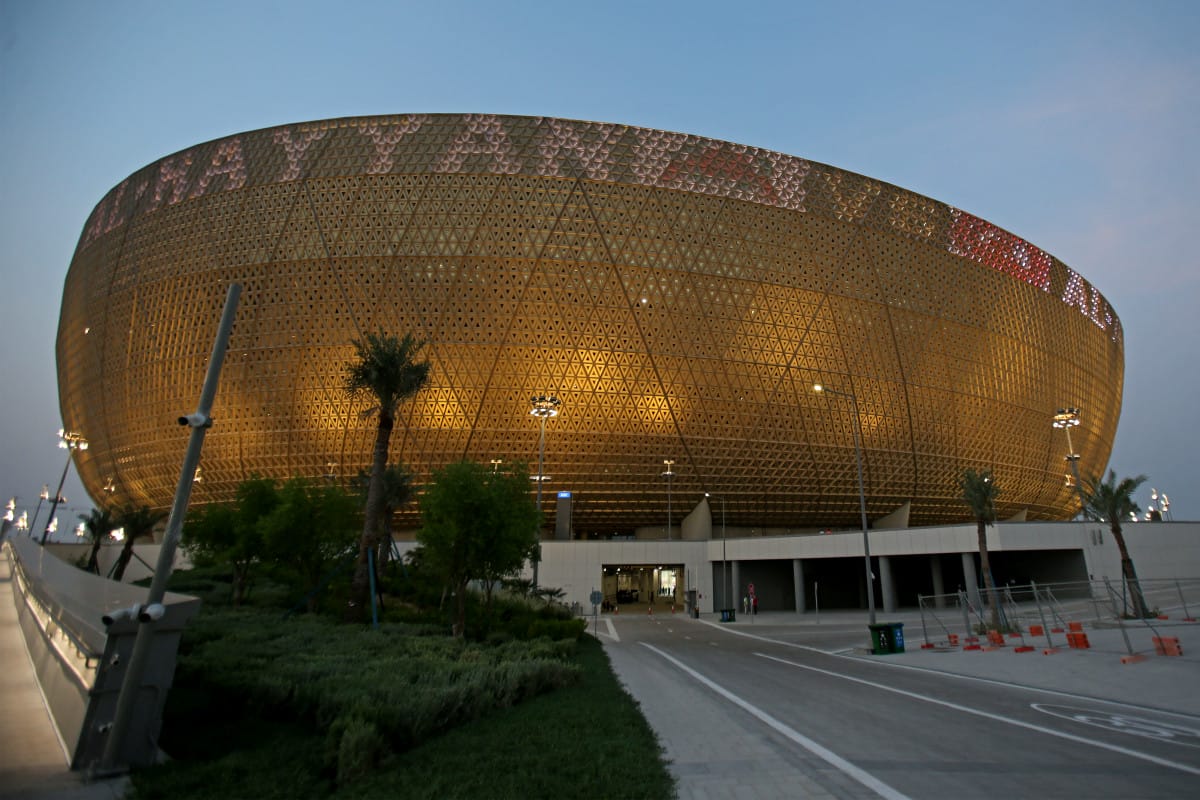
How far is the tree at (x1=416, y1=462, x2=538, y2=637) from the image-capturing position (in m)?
17.7

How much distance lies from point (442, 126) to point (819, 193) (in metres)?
22.9

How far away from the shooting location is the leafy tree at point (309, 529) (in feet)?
75.9

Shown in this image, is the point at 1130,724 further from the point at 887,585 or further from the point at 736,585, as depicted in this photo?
the point at 736,585

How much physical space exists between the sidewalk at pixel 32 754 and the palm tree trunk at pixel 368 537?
1389 cm

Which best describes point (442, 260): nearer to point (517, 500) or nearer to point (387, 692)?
point (517, 500)

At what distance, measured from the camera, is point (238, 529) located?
2464 centimetres

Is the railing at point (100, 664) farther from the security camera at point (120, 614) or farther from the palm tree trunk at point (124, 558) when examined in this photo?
the palm tree trunk at point (124, 558)

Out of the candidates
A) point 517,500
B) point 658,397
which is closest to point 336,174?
point 658,397

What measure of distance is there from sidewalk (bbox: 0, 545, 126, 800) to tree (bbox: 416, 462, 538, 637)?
11685 millimetres

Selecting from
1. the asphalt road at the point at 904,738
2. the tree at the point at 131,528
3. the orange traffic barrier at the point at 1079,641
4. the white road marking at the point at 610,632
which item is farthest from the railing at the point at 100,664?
the tree at the point at 131,528

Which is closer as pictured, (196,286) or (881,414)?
(196,286)

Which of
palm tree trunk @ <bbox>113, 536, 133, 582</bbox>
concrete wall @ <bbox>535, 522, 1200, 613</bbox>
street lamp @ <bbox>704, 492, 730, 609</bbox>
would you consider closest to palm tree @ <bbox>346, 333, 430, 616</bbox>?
concrete wall @ <bbox>535, 522, 1200, 613</bbox>

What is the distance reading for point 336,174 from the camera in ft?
119

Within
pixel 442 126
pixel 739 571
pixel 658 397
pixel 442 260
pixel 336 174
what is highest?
pixel 442 126
